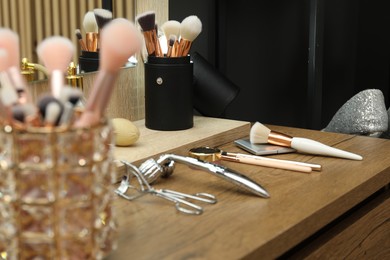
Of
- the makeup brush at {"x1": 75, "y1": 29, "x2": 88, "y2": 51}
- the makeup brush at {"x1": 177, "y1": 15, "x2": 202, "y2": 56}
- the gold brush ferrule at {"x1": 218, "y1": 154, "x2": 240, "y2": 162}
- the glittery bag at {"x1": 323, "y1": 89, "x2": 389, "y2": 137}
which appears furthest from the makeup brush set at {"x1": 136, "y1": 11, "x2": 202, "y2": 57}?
the glittery bag at {"x1": 323, "y1": 89, "x2": 389, "y2": 137}

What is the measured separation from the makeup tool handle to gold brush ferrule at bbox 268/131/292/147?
240 millimetres

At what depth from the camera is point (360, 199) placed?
3.23 ft

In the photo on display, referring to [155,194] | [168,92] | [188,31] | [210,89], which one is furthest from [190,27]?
[155,194]

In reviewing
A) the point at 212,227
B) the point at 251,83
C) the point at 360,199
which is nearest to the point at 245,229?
the point at 212,227

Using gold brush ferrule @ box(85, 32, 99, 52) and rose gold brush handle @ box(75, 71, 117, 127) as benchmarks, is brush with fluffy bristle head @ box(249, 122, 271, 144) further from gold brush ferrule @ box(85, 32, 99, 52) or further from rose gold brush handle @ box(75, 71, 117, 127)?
rose gold brush handle @ box(75, 71, 117, 127)

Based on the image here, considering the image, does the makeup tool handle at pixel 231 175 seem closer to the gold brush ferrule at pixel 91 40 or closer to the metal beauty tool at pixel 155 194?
the metal beauty tool at pixel 155 194

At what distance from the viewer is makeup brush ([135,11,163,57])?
113cm

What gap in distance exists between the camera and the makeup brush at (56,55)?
66 centimetres

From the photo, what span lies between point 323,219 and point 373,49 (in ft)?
6.03

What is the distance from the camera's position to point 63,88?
64 cm

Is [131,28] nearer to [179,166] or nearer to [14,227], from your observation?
[14,227]

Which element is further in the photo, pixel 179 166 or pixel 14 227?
pixel 179 166

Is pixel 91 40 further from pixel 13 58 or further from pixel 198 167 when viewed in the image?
pixel 13 58

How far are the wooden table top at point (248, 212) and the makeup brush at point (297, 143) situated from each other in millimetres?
11
